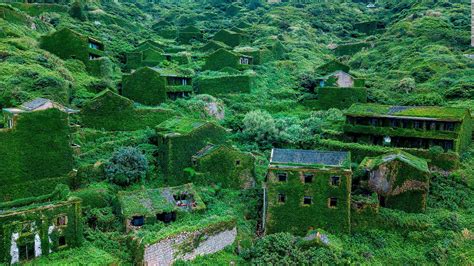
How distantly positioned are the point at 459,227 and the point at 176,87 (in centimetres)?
3754

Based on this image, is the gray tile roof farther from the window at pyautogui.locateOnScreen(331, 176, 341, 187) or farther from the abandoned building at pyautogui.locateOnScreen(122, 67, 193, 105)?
the abandoned building at pyautogui.locateOnScreen(122, 67, 193, 105)

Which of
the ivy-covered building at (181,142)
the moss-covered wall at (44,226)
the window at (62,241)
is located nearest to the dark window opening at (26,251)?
the moss-covered wall at (44,226)

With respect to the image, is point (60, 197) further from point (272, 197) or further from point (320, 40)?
point (320, 40)

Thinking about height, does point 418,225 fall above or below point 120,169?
below

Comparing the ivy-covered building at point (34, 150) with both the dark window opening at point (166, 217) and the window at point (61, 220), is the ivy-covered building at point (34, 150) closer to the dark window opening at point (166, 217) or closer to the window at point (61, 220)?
the window at point (61, 220)

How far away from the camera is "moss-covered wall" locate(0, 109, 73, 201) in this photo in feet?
107

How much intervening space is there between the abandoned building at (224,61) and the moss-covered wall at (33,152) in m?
35.8

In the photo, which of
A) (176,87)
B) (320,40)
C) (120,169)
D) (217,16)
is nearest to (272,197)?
(120,169)

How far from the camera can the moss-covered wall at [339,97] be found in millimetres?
57781

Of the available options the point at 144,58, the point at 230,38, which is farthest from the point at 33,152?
the point at 230,38

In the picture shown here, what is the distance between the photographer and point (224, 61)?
67.6 meters

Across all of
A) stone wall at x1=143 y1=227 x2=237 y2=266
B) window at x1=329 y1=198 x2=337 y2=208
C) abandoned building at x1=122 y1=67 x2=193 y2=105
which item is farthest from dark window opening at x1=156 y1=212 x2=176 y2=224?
abandoned building at x1=122 y1=67 x2=193 y2=105

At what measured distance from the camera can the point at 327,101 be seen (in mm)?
59062

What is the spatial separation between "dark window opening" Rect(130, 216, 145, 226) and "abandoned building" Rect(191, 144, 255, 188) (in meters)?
8.05
